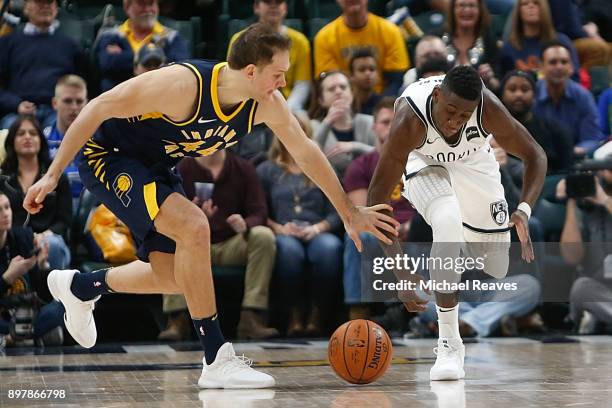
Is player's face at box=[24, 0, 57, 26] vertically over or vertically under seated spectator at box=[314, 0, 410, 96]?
over

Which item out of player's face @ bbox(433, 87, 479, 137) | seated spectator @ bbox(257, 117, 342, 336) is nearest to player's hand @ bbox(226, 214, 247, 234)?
seated spectator @ bbox(257, 117, 342, 336)

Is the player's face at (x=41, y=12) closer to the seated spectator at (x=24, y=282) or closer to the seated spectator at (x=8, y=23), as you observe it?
the seated spectator at (x=8, y=23)

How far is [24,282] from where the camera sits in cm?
788

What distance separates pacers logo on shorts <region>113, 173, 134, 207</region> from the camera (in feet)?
18.3

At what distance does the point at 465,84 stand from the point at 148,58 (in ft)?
12.7

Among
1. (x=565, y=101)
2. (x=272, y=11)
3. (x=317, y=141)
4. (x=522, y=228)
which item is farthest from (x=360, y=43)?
(x=522, y=228)

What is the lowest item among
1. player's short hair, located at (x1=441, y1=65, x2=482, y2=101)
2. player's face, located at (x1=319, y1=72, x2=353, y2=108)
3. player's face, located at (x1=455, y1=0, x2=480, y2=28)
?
player's short hair, located at (x1=441, y1=65, x2=482, y2=101)

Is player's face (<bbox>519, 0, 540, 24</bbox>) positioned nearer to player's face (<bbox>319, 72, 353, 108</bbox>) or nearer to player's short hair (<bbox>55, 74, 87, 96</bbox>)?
player's face (<bbox>319, 72, 353, 108</bbox>)

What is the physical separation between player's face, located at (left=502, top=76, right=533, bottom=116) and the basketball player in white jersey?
2.32m

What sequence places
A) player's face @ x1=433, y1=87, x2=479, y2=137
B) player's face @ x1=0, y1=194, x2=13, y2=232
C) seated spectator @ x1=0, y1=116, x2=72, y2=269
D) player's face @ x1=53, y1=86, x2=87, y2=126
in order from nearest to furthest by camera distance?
1. player's face @ x1=433, y1=87, x2=479, y2=137
2. player's face @ x1=0, y1=194, x2=13, y2=232
3. seated spectator @ x1=0, y1=116, x2=72, y2=269
4. player's face @ x1=53, y1=86, x2=87, y2=126

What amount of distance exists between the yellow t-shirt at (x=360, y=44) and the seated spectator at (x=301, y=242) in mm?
1341

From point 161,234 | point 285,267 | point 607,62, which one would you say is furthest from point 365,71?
point 161,234

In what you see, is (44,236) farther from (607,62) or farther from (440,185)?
(607,62)

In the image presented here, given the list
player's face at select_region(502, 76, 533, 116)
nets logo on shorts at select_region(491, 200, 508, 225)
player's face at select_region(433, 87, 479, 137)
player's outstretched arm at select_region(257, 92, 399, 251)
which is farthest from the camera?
player's face at select_region(502, 76, 533, 116)
